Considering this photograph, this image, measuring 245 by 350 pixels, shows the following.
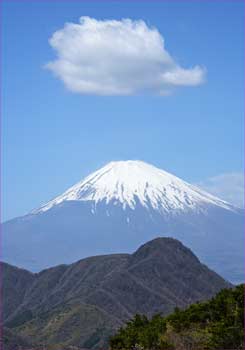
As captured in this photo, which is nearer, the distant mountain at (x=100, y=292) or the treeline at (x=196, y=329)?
the treeline at (x=196, y=329)

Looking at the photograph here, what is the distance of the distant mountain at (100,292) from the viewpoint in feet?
326

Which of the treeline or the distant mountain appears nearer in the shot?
the treeline

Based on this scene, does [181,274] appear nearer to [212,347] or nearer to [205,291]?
[205,291]

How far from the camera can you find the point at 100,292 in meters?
122

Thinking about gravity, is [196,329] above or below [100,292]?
below

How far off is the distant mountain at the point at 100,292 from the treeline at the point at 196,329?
52.5 meters

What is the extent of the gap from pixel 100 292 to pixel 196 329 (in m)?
90.5

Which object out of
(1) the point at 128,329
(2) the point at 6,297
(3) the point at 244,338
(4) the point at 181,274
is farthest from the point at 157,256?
(3) the point at 244,338

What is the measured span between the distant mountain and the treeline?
52536mm

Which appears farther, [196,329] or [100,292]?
[100,292]

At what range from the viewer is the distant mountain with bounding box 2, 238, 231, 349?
99.5 metres

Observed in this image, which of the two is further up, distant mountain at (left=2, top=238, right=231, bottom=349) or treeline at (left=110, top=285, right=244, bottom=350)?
distant mountain at (left=2, top=238, right=231, bottom=349)

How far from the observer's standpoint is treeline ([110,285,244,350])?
29.8m

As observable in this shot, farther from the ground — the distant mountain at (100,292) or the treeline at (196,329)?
the distant mountain at (100,292)
